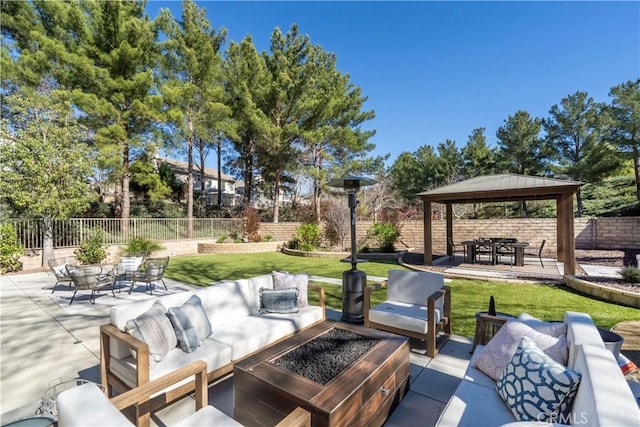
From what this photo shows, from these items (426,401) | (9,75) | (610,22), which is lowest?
(426,401)

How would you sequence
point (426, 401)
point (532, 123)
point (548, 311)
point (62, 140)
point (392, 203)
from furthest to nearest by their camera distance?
point (392, 203) → point (532, 123) → point (62, 140) → point (548, 311) → point (426, 401)

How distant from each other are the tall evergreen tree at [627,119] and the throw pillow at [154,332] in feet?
75.0

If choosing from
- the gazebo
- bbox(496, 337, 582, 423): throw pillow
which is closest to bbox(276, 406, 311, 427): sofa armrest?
bbox(496, 337, 582, 423): throw pillow

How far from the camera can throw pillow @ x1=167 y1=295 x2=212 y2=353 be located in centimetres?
273

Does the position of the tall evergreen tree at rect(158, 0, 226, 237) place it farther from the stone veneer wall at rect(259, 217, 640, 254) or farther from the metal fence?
the stone veneer wall at rect(259, 217, 640, 254)

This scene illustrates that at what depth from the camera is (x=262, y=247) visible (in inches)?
565

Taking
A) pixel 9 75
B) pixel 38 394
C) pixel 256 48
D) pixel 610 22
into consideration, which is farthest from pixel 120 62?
pixel 610 22

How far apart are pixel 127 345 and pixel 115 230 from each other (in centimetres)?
1178

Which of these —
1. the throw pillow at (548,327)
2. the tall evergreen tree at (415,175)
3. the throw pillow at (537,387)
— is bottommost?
the throw pillow at (537,387)

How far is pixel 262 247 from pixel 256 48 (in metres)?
11.8

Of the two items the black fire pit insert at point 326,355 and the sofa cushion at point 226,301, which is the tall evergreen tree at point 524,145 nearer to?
the black fire pit insert at point 326,355

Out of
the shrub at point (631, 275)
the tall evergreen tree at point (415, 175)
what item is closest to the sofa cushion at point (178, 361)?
the shrub at point (631, 275)

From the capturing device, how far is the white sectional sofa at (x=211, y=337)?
2379mm

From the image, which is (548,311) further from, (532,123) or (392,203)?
(532,123)
